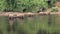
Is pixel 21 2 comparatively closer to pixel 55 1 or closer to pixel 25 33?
pixel 55 1

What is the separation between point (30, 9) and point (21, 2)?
92.6 inches

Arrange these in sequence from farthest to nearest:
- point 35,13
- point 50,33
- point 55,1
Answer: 1. point 55,1
2. point 35,13
3. point 50,33

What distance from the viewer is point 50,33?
2055cm

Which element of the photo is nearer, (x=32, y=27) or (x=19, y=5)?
(x=32, y=27)

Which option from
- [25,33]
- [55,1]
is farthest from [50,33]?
[55,1]

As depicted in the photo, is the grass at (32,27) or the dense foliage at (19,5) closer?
the grass at (32,27)

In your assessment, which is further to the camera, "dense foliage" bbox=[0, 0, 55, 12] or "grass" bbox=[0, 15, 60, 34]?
"dense foliage" bbox=[0, 0, 55, 12]

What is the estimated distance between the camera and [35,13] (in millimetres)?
45531

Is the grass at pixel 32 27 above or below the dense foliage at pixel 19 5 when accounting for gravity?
above

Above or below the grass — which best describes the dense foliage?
below

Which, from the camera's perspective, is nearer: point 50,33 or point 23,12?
point 50,33

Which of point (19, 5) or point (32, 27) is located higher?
point (32, 27)

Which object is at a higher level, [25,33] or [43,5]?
[25,33]

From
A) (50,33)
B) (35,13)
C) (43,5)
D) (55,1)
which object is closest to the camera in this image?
(50,33)
